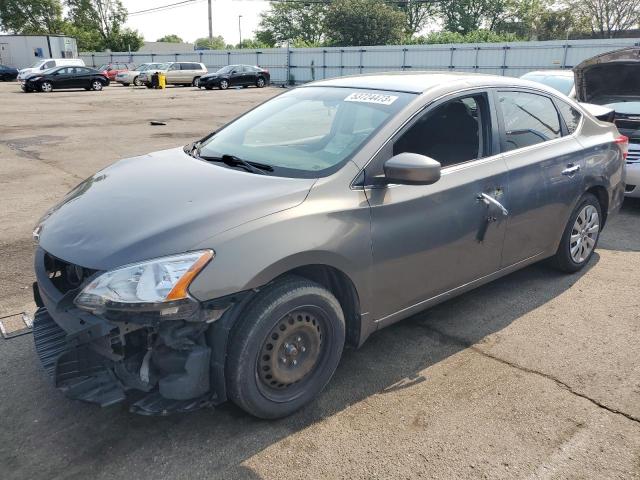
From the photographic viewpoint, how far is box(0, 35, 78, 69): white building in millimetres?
44469

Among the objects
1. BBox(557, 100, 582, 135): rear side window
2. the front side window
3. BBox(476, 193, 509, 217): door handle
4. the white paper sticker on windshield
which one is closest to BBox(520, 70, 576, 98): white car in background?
BBox(557, 100, 582, 135): rear side window

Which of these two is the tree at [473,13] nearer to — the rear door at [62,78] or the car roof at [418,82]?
the rear door at [62,78]

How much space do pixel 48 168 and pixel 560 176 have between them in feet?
26.3

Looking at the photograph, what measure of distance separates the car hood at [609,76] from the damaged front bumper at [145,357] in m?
6.31

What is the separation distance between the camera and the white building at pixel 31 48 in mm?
44469

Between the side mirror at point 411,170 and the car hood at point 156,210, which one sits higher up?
the side mirror at point 411,170

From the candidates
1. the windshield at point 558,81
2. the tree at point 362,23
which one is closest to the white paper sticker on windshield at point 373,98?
the windshield at point 558,81

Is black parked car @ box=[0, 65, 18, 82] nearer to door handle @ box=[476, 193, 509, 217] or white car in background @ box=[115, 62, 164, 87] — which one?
white car in background @ box=[115, 62, 164, 87]

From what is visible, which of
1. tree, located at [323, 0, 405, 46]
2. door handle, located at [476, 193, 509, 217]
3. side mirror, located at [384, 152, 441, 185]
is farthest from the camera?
tree, located at [323, 0, 405, 46]

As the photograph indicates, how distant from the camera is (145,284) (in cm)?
236

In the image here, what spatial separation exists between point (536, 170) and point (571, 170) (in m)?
0.51

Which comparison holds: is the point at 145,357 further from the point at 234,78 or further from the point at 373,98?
the point at 234,78

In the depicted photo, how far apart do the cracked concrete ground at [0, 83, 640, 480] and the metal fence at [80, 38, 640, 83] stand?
18932mm

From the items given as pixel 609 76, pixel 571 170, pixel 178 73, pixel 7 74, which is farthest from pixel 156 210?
pixel 7 74
